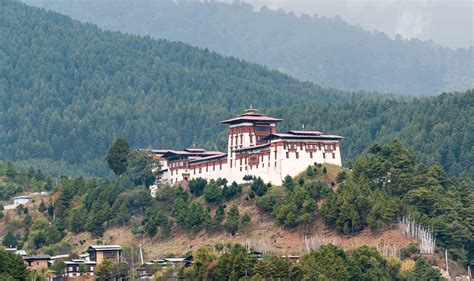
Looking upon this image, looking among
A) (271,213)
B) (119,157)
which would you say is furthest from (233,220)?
(119,157)

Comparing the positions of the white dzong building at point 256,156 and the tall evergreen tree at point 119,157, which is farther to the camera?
the tall evergreen tree at point 119,157

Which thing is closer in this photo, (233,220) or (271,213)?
(233,220)

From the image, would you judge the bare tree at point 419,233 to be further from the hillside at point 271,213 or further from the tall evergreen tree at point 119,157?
the tall evergreen tree at point 119,157

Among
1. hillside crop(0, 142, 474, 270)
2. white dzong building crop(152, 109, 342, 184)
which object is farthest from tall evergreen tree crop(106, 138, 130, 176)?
white dzong building crop(152, 109, 342, 184)

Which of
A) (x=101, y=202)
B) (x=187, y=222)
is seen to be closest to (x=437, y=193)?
(x=187, y=222)

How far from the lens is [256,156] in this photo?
164 metres

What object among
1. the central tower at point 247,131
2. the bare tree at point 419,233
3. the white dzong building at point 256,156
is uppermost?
the central tower at point 247,131

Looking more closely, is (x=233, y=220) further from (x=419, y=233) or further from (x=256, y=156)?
(x=419, y=233)

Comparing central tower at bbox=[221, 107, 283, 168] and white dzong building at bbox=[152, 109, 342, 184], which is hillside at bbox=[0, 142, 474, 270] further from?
central tower at bbox=[221, 107, 283, 168]

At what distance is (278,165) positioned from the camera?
162m

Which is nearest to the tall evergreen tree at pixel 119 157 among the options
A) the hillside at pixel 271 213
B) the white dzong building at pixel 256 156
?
the hillside at pixel 271 213

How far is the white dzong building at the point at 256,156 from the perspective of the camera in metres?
161

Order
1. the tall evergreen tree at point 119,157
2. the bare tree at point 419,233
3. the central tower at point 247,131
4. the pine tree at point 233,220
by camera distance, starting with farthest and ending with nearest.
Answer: the tall evergreen tree at point 119,157 → the central tower at point 247,131 → the pine tree at point 233,220 → the bare tree at point 419,233

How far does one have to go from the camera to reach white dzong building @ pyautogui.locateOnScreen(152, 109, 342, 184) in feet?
529
